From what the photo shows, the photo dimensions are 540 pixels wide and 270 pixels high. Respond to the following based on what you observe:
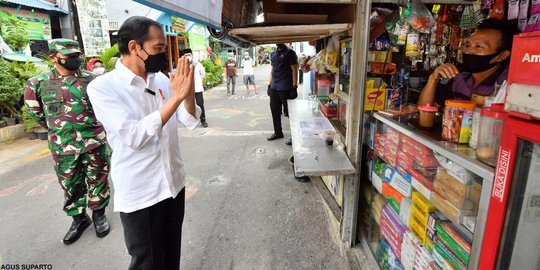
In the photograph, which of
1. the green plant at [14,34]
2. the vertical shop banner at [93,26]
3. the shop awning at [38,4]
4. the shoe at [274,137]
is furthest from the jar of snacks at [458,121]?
the shop awning at [38,4]

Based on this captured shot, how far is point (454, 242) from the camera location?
4.58 feet

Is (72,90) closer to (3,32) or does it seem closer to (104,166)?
(104,166)

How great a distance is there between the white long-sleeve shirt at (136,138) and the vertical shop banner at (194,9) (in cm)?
41

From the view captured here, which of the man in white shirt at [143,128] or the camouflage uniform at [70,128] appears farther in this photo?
the camouflage uniform at [70,128]

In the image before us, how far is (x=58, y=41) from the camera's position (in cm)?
275

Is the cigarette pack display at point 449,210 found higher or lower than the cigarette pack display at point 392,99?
lower

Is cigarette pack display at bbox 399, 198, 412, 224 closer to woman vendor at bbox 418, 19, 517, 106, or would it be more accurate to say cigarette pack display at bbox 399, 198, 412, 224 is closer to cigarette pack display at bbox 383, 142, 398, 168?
cigarette pack display at bbox 383, 142, 398, 168

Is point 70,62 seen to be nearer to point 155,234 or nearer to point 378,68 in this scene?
point 155,234

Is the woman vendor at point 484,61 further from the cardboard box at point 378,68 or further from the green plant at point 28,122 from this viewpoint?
the green plant at point 28,122

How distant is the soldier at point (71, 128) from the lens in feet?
8.84

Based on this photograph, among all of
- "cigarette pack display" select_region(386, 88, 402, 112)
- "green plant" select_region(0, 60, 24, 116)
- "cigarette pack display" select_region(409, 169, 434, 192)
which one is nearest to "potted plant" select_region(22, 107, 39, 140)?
"green plant" select_region(0, 60, 24, 116)

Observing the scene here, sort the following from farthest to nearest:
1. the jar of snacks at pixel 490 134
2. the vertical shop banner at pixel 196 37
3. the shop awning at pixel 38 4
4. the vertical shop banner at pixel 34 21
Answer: the vertical shop banner at pixel 196 37 < the vertical shop banner at pixel 34 21 < the shop awning at pixel 38 4 < the jar of snacks at pixel 490 134

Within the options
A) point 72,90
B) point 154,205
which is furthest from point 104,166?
point 154,205

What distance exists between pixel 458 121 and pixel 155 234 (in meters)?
1.81
